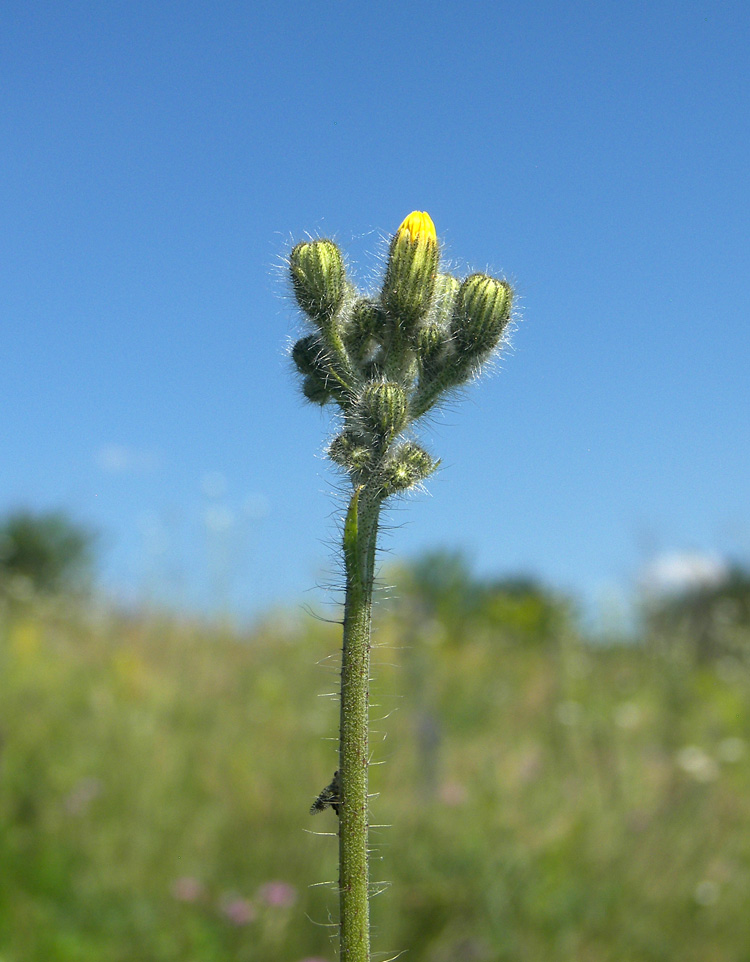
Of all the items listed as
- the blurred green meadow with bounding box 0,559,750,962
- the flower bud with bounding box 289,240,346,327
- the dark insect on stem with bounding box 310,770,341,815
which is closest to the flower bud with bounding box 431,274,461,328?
A: the flower bud with bounding box 289,240,346,327

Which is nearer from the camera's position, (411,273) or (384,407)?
(384,407)

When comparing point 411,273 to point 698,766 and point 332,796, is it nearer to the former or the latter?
point 332,796

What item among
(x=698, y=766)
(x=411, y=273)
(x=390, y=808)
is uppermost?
(x=411, y=273)

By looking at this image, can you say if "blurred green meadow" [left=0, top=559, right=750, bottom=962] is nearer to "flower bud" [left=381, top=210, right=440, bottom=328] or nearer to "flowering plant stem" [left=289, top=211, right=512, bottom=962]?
"flowering plant stem" [left=289, top=211, right=512, bottom=962]

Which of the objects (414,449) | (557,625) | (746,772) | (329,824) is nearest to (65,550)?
(557,625)

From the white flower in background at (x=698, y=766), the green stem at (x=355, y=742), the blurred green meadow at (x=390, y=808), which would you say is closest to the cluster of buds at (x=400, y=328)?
the green stem at (x=355, y=742)

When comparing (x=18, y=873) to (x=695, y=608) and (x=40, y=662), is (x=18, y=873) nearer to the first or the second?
(x=40, y=662)

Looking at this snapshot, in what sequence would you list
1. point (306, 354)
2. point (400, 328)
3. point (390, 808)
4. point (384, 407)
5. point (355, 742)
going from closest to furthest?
point (355, 742) → point (384, 407) → point (400, 328) → point (306, 354) → point (390, 808)

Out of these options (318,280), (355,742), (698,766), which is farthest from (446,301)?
(698,766)
